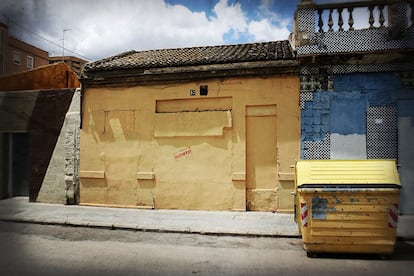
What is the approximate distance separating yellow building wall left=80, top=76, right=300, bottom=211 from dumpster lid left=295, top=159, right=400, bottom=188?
10.9 ft

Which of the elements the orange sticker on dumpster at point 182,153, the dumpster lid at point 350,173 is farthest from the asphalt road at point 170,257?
the orange sticker on dumpster at point 182,153

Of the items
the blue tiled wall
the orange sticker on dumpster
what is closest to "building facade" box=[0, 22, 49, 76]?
the orange sticker on dumpster

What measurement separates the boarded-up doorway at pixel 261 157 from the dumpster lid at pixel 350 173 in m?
3.46

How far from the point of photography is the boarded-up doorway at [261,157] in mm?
9758

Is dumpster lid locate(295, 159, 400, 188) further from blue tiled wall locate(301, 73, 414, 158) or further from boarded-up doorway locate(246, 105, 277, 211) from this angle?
boarded-up doorway locate(246, 105, 277, 211)

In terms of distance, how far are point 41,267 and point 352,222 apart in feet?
16.7

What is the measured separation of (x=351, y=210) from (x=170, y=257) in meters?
3.21

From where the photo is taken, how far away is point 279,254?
609 cm

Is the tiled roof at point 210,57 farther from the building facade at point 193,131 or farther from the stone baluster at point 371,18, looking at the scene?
the stone baluster at point 371,18

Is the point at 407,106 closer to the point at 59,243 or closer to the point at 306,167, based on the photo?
the point at 306,167

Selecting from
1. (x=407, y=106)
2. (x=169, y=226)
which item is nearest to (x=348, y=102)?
(x=407, y=106)

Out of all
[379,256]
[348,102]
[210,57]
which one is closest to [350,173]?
[379,256]

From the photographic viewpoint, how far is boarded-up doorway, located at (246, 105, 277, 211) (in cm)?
976

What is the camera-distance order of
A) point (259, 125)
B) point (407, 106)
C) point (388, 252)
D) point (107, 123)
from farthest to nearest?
point (107, 123) < point (259, 125) < point (407, 106) < point (388, 252)
